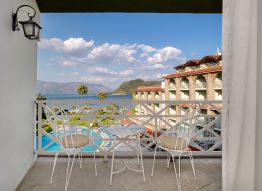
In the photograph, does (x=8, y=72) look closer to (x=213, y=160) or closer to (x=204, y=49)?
(x=213, y=160)

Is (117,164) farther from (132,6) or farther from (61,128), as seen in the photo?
(132,6)

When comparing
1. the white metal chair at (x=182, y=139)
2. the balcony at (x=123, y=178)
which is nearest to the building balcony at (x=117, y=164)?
the balcony at (x=123, y=178)

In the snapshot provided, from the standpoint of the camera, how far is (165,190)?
2227 millimetres

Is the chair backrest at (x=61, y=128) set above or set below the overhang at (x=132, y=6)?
below

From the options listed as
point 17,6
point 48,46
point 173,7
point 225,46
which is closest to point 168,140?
point 225,46

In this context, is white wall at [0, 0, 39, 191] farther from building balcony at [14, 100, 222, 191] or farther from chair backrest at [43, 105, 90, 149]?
chair backrest at [43, 105, 90, 149]

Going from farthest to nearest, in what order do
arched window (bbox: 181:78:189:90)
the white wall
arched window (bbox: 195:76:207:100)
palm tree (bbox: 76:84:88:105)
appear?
arched window (bbox: 181:78:189:90) → palm tree (bbox: 76:84:88:105) → arched window (bbox: 195:76:207:100) → the white wall

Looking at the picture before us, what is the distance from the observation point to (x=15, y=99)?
216 cm

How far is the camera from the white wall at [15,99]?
1.85 meters

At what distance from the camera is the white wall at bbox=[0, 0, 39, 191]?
6.08ft

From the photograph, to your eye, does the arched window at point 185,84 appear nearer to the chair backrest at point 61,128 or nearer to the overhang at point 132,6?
the overhang at point 132,6

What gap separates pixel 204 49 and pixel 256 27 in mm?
22360

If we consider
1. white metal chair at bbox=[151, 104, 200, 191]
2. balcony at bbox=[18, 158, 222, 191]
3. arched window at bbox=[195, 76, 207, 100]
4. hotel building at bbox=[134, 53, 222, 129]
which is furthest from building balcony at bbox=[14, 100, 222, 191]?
arched window at bbox=[195, 76, 207, 100]

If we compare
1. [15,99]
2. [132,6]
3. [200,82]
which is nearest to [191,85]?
[200,82]
